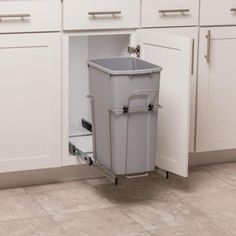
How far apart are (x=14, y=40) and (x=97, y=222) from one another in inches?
35.8

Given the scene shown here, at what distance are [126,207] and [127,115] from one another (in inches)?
17.7

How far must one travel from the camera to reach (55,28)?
120 inches

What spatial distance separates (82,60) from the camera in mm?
3646

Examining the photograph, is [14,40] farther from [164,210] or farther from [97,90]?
[164,210]

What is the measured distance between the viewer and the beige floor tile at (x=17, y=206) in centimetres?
288

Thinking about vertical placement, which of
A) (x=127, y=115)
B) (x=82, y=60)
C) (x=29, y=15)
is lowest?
(x=127, y=115)

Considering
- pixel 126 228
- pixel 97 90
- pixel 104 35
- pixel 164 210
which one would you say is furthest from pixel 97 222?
pixel 104 35

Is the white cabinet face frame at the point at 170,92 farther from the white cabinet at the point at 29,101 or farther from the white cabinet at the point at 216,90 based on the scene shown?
the white cabinet at the point at 216,90

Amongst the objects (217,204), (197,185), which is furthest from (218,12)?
(217,204)

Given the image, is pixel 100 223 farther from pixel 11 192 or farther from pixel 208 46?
pixel 208 46

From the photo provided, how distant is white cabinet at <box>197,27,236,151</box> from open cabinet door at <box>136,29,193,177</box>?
0.34m

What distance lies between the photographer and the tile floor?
2730 millimetres

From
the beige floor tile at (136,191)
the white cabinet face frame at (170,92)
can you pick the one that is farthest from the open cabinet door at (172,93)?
the beige floor tile at (136,191)

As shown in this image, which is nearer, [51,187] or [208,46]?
[51,187]
